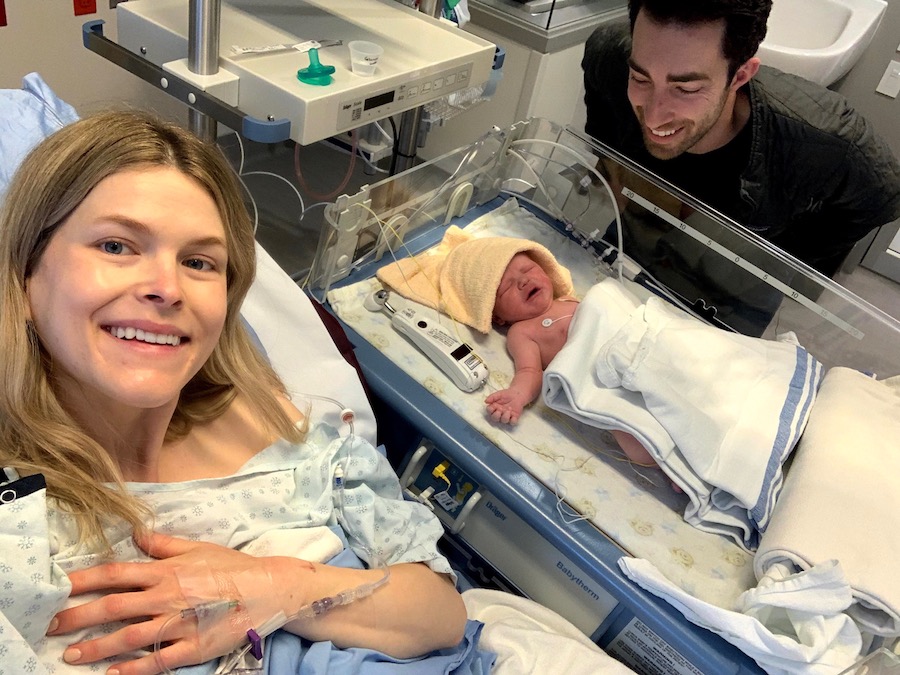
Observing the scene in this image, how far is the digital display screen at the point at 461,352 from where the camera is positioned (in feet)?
5.09

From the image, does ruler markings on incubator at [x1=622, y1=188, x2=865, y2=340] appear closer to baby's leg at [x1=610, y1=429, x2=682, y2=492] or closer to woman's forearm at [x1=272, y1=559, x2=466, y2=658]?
baby's leg at [x1=610, y1=429, x2=682, y2=492]

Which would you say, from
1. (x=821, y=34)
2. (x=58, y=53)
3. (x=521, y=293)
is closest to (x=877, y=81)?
(x=821, y=34)

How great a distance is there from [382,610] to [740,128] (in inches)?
63.6

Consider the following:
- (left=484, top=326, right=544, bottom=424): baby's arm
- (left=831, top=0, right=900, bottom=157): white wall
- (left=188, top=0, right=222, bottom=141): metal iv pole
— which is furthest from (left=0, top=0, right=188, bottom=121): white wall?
(left=831, top=0, right=900, bottom=157): white wall

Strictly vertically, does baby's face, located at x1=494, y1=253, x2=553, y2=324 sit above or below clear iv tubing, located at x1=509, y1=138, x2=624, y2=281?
below

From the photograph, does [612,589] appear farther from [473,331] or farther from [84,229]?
[84,229]

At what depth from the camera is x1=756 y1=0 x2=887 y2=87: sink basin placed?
2.57 m

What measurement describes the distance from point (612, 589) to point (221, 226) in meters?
0.87

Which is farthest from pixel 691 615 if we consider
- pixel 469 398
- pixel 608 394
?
pixel 469 398

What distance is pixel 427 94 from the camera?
1650 millimetres

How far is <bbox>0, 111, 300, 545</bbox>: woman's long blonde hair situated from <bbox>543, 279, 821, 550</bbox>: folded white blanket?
768 mm

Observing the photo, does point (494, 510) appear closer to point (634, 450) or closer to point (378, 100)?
point (634, 450)

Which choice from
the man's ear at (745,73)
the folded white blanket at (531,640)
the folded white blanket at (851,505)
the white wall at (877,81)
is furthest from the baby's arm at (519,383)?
the white wall at (877,81)

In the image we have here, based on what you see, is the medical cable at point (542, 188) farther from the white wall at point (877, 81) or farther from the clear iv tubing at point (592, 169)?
the white wall at point (877, 81)
